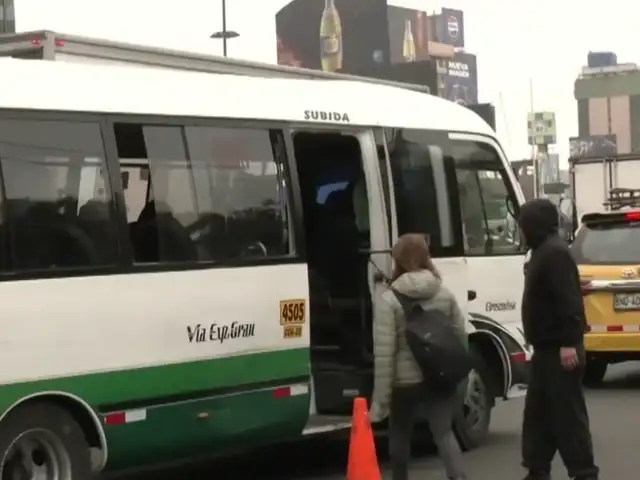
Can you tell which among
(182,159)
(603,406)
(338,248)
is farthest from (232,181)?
(603,406)

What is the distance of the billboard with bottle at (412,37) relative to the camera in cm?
10525

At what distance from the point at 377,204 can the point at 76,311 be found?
10.2 ft

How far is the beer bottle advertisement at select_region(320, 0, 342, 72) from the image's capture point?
87.1 meters

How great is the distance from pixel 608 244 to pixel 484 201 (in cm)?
391

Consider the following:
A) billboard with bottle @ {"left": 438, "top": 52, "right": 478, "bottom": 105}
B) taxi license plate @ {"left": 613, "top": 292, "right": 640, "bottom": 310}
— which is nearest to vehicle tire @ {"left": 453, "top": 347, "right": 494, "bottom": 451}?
taxi license plate @ {"left": 613, "top": 292, "right": 640, "bottom": 310}

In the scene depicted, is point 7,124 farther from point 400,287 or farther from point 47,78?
point 400,287

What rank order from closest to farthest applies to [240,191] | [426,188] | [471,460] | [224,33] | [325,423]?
[240,191] → [325,423] → [471,460] → [426,188] → [224,33]

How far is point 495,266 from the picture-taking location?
36.8 feet

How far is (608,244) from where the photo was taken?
1472 cm

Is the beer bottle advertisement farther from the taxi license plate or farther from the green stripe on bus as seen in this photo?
the green stripe on bus

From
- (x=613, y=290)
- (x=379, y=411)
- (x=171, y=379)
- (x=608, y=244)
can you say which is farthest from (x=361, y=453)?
(x=608, y=244)

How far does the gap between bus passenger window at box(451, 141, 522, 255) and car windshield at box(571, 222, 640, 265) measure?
3.21 metres

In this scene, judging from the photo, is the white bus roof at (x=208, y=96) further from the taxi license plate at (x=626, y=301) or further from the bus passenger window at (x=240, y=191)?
the taxi license plate at (x=626, y=301)

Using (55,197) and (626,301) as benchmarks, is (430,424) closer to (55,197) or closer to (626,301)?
(55,197)
